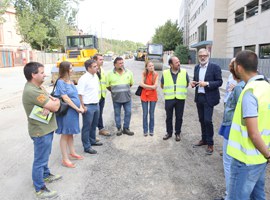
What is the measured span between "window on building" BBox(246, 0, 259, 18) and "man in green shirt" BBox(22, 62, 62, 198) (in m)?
21.7

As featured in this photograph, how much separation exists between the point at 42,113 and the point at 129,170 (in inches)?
67.4

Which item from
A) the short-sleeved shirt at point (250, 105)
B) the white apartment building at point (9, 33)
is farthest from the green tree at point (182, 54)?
the short-sleeved shirt at point (250, 105)

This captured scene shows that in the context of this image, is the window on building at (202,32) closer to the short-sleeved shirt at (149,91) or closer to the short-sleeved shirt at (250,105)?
the short-sleeved shirt at (149,91)

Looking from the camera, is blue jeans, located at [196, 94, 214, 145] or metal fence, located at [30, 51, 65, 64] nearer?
blue jeans, located at [196, 94, 214, 145]

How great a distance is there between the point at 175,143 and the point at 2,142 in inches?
149

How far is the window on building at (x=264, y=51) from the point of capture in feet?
61.1

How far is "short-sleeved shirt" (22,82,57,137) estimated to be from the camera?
3.19 m

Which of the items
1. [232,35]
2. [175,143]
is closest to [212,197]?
[175,143]

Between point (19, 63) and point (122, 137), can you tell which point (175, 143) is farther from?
point (19, 63)

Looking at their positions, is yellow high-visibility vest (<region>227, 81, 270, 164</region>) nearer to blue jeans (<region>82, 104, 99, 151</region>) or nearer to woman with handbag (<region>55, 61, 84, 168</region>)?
woman with handbag (<region>55, 61, 84, 168</region>)

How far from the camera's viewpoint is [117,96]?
5.94 m

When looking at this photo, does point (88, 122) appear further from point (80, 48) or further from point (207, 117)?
point (80, 48)

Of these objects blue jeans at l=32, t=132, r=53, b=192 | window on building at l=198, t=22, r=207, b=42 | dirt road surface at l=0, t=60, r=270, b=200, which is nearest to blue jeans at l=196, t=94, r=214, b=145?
dirt road surface at l=0, t=60, r=270, b=200

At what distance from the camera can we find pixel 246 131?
2107mm
